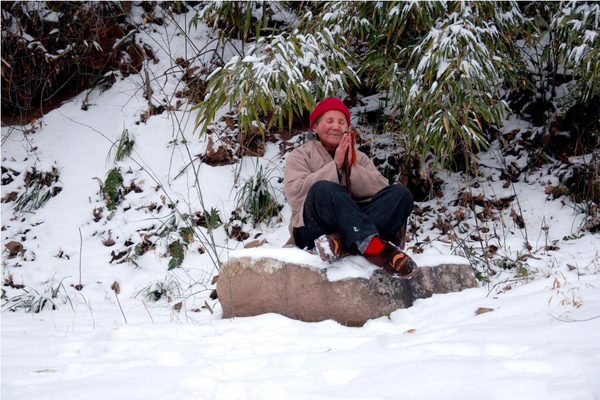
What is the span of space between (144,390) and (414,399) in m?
0.76

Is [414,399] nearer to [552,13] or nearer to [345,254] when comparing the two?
[345,254]

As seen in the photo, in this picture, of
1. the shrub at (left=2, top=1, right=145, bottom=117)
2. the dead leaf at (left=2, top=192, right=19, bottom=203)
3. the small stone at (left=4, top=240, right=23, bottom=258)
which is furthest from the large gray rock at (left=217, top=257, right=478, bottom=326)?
the shrub at (left=2, top=1, right=145, bottom=117)

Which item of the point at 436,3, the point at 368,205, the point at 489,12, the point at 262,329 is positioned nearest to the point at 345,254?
the point at 368,205

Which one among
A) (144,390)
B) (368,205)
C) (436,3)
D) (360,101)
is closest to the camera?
(144,390)

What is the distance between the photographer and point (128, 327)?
240cm

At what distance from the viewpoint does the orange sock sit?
2596mm

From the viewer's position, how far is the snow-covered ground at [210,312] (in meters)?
1.55

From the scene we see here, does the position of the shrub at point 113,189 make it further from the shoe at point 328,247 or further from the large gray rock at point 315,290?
the shoe at point 328,247

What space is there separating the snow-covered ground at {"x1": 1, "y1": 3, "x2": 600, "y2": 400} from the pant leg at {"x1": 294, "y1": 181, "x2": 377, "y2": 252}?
6.8 inches

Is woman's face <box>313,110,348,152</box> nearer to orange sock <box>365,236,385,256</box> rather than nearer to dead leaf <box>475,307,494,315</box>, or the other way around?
orange sock <box>365,236,385,256</box>

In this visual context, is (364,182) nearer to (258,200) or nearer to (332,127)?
Result: (332,127)

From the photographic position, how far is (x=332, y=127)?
2.98 metres

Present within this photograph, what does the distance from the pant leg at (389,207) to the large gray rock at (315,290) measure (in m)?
0.24

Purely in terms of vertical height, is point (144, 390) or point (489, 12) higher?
point (489, 12)
